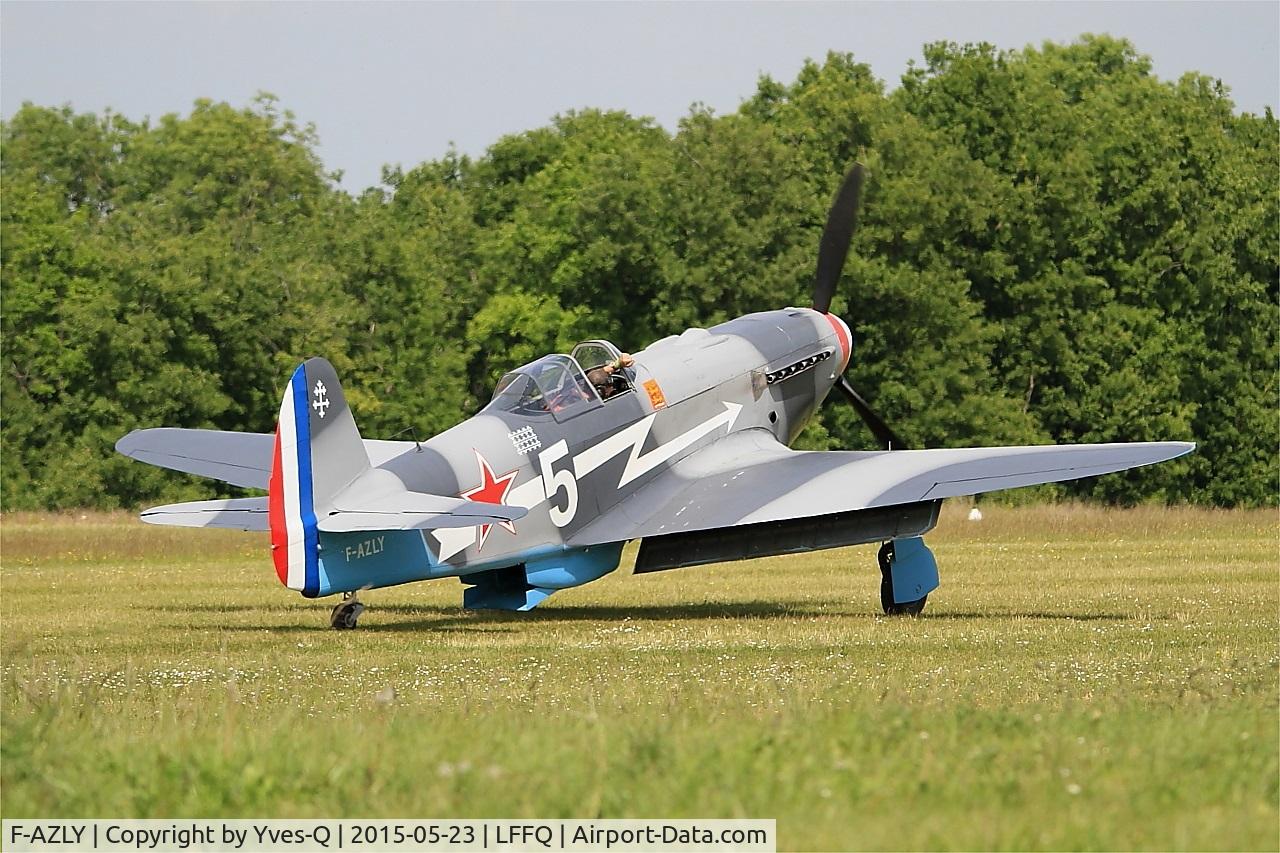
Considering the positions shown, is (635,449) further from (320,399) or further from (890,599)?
(320,399)

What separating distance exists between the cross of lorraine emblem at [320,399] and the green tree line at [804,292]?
31176 millimetres

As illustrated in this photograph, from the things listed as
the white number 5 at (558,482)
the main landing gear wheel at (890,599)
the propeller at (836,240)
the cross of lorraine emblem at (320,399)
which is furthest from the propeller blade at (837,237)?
the cross of lorraine emblem at (320,399)

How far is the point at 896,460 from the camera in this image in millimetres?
16500

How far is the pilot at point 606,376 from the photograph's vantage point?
16.4m

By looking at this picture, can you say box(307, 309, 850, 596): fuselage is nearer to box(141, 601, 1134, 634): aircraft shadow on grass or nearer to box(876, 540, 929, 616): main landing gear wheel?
box(141, 601, 1134, 634): aircraft shadow on grass

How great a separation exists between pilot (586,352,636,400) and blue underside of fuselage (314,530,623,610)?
155 cm

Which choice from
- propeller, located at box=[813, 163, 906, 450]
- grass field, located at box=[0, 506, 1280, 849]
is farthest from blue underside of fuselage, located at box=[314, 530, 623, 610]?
propeller, located at box=[813, 163, 906, 450]

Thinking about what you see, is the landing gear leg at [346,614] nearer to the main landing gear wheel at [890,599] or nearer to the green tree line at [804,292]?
the main landing gear wheel at [890,599]

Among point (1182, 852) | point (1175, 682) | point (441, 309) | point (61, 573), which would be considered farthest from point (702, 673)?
point (441, 309)

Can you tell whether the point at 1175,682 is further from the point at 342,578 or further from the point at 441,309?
the point at 441,309

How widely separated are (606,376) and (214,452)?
4970 mm

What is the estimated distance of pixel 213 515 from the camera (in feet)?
50.4

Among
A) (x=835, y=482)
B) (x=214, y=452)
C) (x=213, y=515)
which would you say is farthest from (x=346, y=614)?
(x=214, y=452)

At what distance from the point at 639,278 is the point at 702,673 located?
38.0 meters
